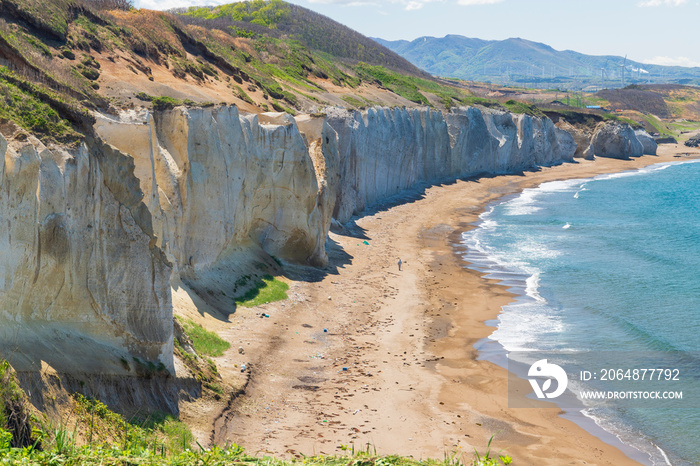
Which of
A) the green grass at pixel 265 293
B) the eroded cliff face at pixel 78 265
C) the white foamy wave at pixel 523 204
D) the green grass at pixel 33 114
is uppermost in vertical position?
the green grass at pixel 33 114

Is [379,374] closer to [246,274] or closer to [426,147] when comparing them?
[246,274]

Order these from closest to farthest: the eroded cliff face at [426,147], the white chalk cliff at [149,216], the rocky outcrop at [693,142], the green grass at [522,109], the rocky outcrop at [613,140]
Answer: the white chalk cliff at [149,216] < the eroded cliff face at [426,147] < the green grass at [522,109] < the rocky outcrop at [613,140] < the rocky outcrop at [693,142]

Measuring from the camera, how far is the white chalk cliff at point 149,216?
1340cm

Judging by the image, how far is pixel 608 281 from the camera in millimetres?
34156

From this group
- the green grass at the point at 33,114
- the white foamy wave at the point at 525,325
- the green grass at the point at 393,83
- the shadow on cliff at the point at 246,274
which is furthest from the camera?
the green grass at the point at 393,83

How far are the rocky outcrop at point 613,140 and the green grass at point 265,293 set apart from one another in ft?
290

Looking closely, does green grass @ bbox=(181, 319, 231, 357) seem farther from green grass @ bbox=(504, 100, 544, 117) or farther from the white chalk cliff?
green grass @ bbox=(504, 100, 544, 117)

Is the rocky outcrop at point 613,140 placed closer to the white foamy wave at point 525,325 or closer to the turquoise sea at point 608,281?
the turquoise sea at point 608,281

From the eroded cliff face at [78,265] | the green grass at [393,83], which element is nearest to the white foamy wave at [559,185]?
the green grass at [393,83]

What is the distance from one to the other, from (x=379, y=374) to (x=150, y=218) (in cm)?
984

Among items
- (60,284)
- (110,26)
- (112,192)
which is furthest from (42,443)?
(110,26)

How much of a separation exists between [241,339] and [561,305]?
51.5 ft

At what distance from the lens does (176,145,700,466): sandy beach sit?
17406 mm

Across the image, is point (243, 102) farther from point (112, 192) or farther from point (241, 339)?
point (112, 192)
